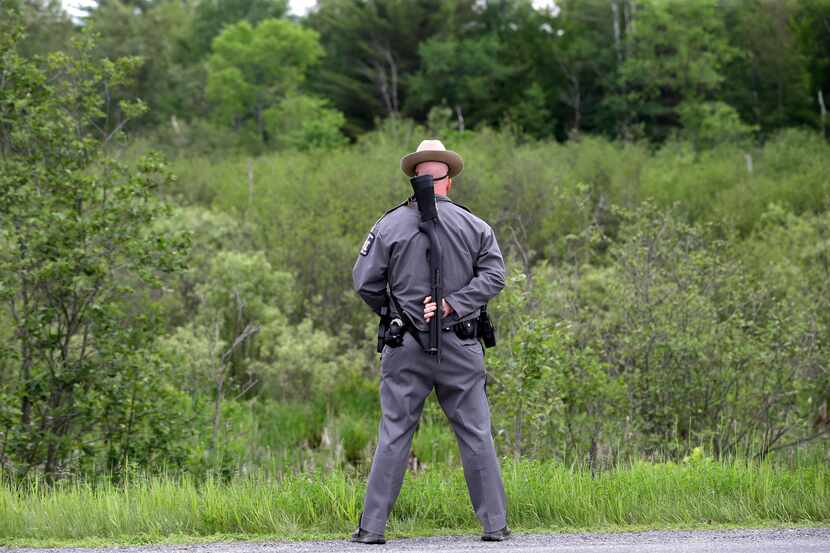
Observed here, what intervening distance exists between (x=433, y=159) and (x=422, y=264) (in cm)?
58

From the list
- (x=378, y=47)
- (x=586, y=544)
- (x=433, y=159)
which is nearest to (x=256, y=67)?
(x=378, y=47)

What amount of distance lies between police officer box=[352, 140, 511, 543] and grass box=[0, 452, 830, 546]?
307mm

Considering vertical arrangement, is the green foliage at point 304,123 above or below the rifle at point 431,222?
Answer: above

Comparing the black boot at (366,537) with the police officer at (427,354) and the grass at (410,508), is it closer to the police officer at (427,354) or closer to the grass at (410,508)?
the police officer at (427,354)

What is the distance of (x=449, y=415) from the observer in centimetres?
586

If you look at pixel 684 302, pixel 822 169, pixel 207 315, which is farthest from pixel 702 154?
pixel 684 302

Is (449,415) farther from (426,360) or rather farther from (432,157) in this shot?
(432,157)

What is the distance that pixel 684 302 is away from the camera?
12.0 meters

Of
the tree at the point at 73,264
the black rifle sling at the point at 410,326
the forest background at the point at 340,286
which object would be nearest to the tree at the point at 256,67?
the forest background at the point at 340,286

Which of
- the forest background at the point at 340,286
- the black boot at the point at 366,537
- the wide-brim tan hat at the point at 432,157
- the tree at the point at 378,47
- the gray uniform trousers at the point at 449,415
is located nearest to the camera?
the black boot at the point at 366,537

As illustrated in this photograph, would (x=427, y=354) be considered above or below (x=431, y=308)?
below

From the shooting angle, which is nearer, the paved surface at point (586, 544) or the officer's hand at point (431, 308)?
the paved surface at point (586, 544)

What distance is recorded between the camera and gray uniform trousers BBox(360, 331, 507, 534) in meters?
5.70

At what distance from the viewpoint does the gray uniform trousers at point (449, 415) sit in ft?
18.7
